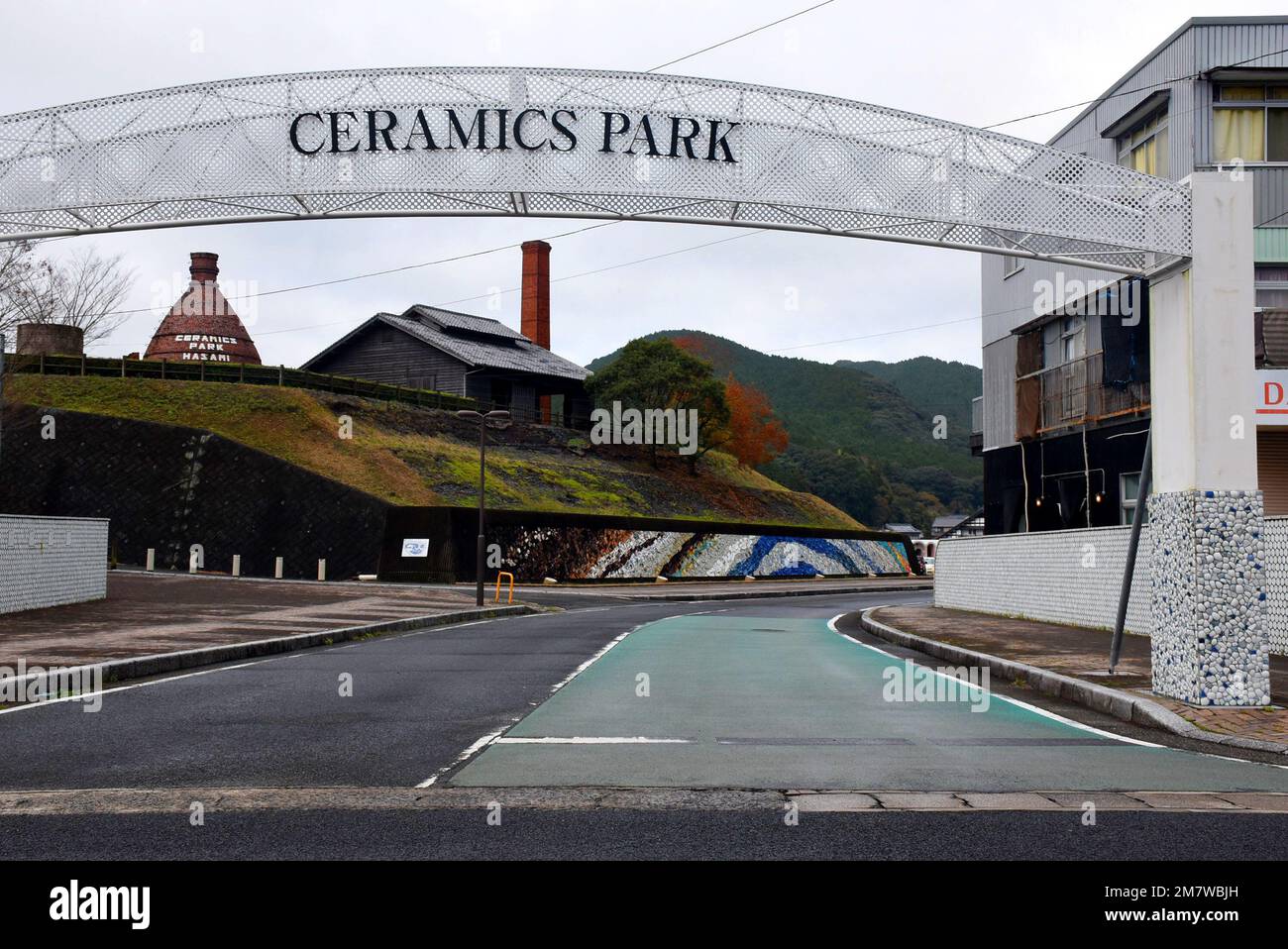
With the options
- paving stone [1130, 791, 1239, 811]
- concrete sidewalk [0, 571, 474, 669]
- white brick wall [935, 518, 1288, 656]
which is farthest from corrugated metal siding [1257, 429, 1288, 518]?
paving stone [1130, 791, 1239, 811]

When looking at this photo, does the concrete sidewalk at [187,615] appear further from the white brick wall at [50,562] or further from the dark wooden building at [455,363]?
the dark wooden building at [455,363]

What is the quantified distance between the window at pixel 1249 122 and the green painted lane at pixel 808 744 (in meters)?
16.5

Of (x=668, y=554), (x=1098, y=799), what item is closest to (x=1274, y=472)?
(x=1098, y=799)

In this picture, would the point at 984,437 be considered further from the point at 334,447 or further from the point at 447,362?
the point at 447,362

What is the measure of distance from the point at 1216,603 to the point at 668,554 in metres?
41.2

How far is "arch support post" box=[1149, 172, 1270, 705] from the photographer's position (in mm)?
10438

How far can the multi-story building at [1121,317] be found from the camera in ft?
77.7

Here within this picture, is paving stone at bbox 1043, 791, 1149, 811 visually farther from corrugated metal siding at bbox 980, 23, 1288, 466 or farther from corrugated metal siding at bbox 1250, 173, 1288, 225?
corrugated metal siding at bbox 1250, 173, 1288, 225

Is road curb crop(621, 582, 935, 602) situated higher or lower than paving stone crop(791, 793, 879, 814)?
lower

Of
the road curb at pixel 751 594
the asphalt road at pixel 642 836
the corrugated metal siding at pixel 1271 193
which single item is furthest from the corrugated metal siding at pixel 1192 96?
the asphalt road at pixel 642 836

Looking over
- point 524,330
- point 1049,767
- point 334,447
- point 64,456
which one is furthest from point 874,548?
point 1049,767

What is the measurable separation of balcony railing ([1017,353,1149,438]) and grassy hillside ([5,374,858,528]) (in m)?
24.1

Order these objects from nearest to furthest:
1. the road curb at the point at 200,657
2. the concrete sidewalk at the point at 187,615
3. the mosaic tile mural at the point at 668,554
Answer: the road curb at the point at 200,657 → the concrete sidewalk at the point at 187,615 → the mosaic tile mural at the point at 668,554
